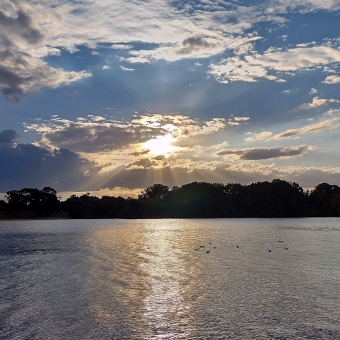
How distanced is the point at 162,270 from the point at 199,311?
1478 cm

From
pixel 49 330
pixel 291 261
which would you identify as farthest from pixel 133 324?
pixel 291 261

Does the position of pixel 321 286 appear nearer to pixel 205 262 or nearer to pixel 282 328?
pixel 282 328

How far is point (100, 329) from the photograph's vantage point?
19.4m

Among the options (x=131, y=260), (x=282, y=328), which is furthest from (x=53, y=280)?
(x=282, y=328)

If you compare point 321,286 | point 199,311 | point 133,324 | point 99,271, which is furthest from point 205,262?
point 133,324

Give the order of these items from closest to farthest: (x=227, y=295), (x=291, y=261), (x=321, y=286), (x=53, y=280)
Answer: (x=227, y=295)
(x=321, y=286)
(x=53, y=280)
(x=291, y=261)

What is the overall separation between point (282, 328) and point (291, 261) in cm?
2370

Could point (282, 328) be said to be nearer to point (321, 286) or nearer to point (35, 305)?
point (321, 286)

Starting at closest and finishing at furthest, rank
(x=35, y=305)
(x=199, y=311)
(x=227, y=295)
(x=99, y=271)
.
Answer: (x=199, y=311) < (x=35, y=305) < (x=227, y=295) < (x=99, y=271)

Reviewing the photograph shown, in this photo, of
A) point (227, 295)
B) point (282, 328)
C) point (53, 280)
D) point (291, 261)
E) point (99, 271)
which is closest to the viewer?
point (282, 328)

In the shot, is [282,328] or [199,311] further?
[199,311]

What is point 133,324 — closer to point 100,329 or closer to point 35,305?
point 100,329

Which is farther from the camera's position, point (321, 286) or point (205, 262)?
point (205, 262)

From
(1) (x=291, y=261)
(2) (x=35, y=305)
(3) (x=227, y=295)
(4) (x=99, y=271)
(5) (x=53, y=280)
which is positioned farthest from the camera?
(1) (x=291, y=261)
